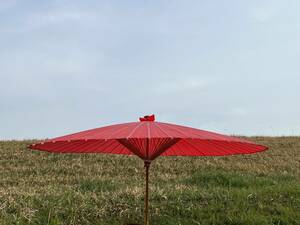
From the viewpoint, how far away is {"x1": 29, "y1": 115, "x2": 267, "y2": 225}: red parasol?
479 centimetres

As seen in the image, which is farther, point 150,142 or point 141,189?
point 141,189

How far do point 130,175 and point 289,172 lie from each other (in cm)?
473

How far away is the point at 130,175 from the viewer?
13383 mm

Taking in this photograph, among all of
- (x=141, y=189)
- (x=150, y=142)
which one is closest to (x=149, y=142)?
(x=150, y=142)

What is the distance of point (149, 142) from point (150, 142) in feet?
0.10

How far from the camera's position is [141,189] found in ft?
32.3

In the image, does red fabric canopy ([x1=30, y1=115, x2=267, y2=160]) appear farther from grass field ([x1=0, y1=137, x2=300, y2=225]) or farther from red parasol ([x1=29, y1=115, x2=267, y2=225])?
grass field ([x1=0, y1=137, x2=300, y2=225])

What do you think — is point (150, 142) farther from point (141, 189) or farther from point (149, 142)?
point (141, 189)

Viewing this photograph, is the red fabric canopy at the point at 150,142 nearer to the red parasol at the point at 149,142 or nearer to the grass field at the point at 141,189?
the red parasol at the point at 149,142

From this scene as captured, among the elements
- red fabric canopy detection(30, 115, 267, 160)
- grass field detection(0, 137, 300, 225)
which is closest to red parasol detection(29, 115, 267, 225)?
red fabric canopy detection(30, 115, 267, 160)

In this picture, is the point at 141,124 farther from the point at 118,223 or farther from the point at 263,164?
the point at 263,164

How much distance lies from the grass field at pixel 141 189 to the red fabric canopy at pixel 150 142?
185 cm

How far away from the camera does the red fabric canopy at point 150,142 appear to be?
4.79m

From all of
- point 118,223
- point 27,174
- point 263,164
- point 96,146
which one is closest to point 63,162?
point 27,174
